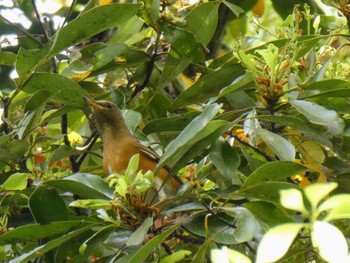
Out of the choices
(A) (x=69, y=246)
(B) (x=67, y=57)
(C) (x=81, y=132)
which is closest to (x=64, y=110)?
(B) (x=67, y=57)

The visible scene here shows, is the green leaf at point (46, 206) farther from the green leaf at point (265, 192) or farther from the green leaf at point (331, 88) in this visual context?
the green leaf at point (331, 88)

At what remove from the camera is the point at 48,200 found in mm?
2518

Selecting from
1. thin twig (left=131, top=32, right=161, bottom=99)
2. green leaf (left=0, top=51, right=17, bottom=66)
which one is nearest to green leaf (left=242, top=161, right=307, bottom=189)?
thin twig (left=131, top=32, right=161, bottom=99)

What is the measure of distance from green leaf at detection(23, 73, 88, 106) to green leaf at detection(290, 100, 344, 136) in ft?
2.37

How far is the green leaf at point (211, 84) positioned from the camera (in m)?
2.72

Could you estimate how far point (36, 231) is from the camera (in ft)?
7.77

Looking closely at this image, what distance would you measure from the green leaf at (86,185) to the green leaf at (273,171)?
1.36 ft

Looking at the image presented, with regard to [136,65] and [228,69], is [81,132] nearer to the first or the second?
[136,65]

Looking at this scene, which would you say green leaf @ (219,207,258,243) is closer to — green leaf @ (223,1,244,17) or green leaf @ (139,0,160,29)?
green leaf @ (139,0,160,29)

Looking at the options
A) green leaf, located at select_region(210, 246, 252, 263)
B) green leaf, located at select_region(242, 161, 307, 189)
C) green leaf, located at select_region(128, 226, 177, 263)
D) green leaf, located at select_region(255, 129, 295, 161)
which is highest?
green leaf, located at select_region(210, 246, 252, 263)

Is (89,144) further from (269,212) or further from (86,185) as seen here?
(269,212)

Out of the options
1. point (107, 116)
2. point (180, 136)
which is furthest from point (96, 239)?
point (107, 116)

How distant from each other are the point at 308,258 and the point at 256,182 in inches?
13.6

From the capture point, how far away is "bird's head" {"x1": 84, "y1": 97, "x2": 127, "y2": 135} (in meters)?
3.11
